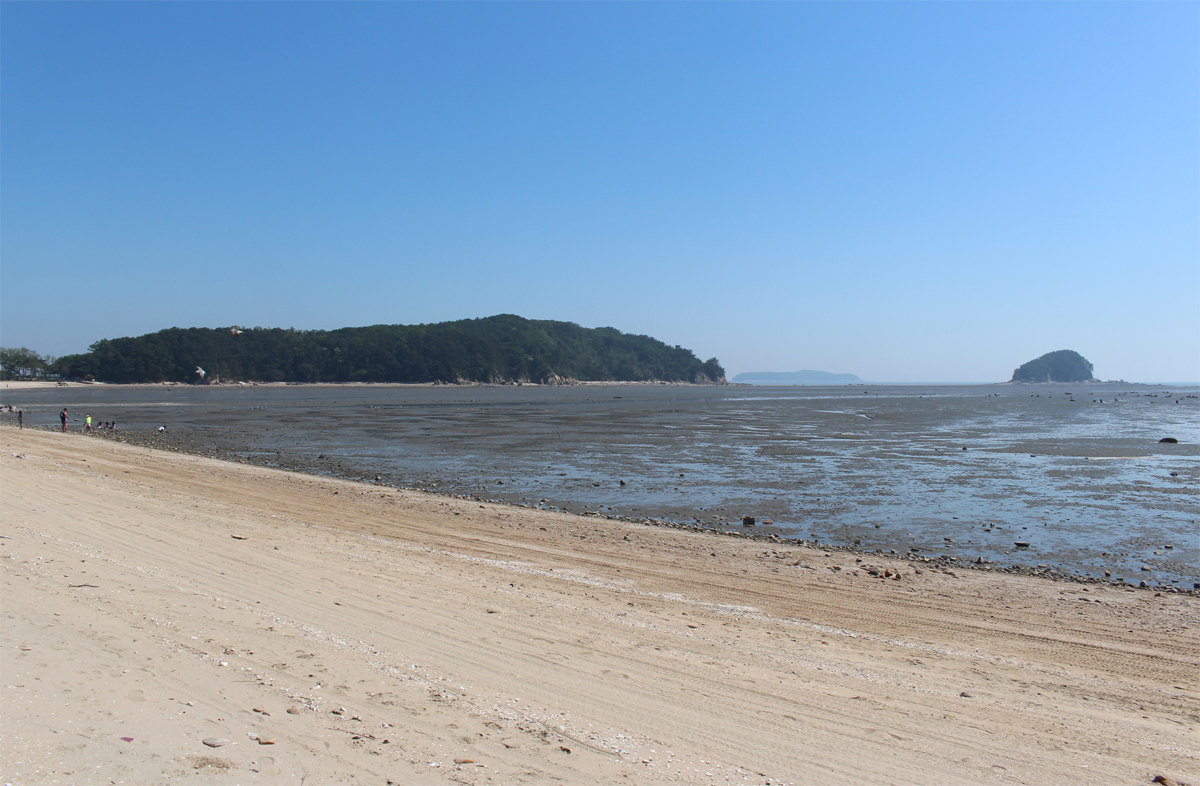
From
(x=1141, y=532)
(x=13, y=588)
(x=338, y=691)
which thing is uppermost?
(x=13, y=588)

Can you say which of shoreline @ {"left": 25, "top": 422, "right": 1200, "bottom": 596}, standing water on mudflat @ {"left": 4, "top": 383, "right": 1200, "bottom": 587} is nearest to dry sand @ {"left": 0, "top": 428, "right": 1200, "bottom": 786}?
shoreline @ {"left": 25, "top": 422, "right": 1200, "bottom": 596}

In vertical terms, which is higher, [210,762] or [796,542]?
[210,762]

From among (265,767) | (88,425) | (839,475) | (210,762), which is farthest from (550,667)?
(88,425)

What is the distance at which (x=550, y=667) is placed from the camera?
21.0 ft

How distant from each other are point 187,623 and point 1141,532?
18906 millimetres

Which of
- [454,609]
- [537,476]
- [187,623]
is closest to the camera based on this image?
[187,623]

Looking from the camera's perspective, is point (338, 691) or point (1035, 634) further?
point (1035, 634)

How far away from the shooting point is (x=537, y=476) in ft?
78.5

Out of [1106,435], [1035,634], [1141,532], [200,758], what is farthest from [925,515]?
[1106,435]

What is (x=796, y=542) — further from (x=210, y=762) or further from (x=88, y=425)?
(x=88, y=425)

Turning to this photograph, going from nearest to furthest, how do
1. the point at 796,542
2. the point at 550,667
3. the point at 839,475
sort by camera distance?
the point at 550,667, the point at 796,542, the point at 839,475

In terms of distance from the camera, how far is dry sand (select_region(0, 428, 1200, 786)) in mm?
4574

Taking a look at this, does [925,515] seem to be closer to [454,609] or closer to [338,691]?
[454,609]

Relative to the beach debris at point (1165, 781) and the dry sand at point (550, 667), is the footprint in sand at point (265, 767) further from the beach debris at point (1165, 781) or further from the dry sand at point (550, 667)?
the beach debris at point (1165, 781)
